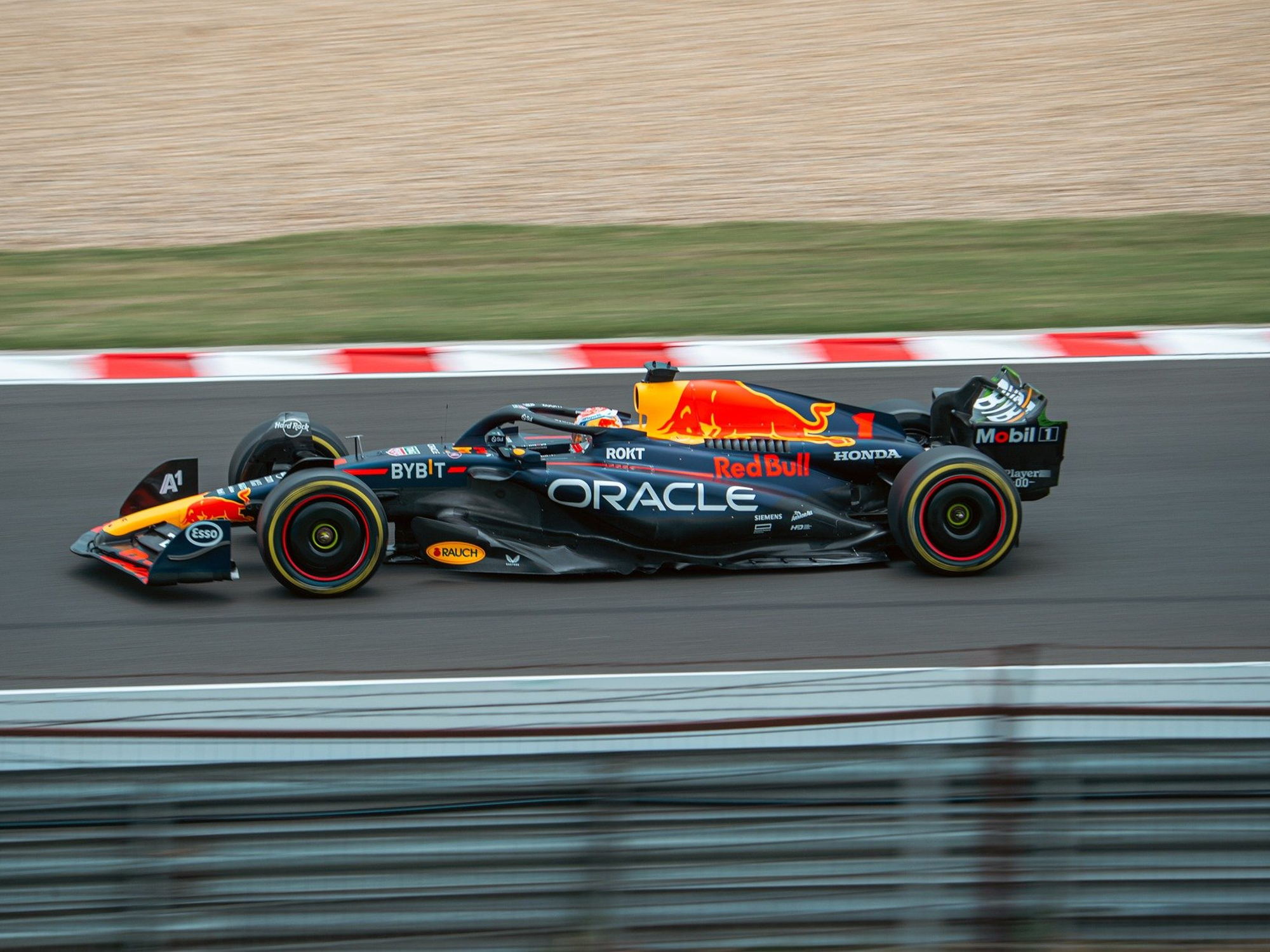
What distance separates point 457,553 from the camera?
6820 millimetres

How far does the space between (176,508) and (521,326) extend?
5.08 m

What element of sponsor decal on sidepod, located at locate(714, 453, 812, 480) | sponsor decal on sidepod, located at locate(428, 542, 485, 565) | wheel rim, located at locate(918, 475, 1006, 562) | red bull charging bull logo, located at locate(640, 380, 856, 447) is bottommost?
sponsor decal on sidepod, located at locate(428, 542, 485, 565)

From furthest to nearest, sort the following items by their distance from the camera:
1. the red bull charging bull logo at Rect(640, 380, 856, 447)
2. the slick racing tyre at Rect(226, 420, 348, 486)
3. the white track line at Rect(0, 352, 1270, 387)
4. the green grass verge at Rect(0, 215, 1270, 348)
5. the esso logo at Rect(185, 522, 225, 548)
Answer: the green grass verge at Rect(0, 215, 1270, 348), the white track line at Rect(0, 352, 1270, 387), the slick racing tyre at Rect(226, 420, 348, 486), the red bull charging bull logo at Rect(640, 380, 856, 447), the esso logo at Rect(185, 522, 225, 548)

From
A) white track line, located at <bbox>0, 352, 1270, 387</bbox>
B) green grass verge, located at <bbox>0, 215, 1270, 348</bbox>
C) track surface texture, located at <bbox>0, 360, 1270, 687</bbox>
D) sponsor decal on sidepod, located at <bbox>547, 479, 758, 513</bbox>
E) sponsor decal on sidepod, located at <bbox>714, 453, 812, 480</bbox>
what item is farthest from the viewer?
green grass verge, located at <bbox>0, 215, 1270, 348</bbox>

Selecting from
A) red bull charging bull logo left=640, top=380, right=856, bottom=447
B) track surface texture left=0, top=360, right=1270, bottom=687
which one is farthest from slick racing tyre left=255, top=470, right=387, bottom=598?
red bull charging bull logo left=640, top=380, right=856, bottom=447

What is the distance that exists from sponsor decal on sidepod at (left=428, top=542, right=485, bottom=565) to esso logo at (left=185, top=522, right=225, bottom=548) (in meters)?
0.99

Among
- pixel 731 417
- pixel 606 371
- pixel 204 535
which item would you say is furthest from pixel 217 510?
pixel 606 371

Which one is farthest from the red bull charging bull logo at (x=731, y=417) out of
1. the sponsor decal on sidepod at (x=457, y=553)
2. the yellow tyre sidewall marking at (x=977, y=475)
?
the sponsor decal on sidepod at (x=457, y=553)

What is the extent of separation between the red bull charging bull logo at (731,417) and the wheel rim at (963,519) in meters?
0.57

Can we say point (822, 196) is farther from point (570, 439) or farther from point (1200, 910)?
point (1200, 910)

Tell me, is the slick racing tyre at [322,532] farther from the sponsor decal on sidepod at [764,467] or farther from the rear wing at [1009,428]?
the rear wing at [1009,428]

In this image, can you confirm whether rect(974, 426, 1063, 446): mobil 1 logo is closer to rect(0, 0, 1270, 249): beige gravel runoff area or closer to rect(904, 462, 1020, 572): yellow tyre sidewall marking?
rect(904, 462, 1020, 572): yellow tyre sidewall marking

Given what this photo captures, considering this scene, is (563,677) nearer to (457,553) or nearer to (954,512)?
(457,553)

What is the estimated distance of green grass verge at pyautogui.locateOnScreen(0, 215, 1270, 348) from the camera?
38.0ft
